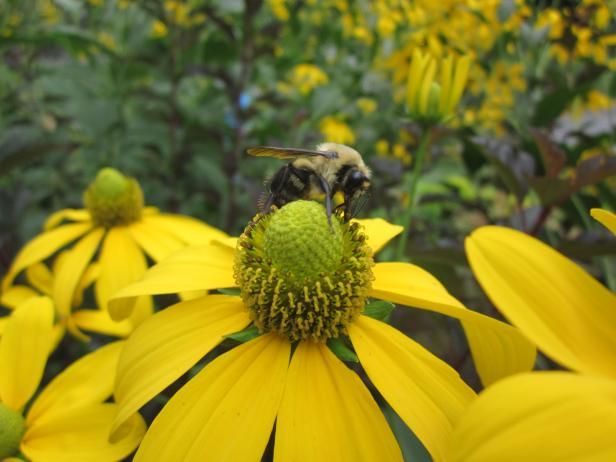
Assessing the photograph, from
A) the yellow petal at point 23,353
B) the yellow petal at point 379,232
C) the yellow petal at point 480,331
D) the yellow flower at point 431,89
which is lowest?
the yellow petal at point 23,353

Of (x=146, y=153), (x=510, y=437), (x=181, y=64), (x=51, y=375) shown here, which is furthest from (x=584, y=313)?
(x=146, y=153)

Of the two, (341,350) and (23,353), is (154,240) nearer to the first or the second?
(23,353)

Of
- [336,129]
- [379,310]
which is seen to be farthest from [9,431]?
[336,129]

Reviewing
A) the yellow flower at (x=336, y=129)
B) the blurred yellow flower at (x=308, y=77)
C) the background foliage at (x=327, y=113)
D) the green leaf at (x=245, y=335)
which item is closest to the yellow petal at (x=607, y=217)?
the green leaf at (x=245, y=335)

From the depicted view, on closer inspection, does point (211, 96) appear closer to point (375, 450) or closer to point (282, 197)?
point (282, 197)

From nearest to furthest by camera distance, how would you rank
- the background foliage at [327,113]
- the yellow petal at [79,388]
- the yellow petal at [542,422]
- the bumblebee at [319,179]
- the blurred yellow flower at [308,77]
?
the yellow petal at [542,422] → the yellow petal at [79,388] → the bumblebee at [319,179] → the background foliage at [327,113] → the blurred yellow flower at [308,77]

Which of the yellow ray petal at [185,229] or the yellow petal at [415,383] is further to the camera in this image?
the yellow ray petal at [185,229]

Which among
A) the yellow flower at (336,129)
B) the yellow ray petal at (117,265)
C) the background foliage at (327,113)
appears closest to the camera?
the yellow ray petal at (117,265)

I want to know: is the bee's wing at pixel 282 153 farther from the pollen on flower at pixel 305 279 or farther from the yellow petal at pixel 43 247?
the yellow petal at pixel 43 247
